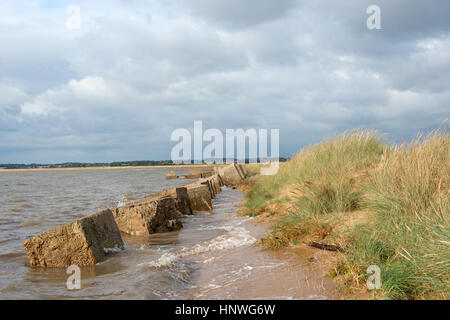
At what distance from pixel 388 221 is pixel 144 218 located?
5431 millimetres

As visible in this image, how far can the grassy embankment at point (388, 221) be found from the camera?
10.2 feet

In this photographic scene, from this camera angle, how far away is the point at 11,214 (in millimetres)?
12070

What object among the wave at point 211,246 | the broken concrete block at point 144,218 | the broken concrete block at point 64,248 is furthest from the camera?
the broken concrete block at point 144,218

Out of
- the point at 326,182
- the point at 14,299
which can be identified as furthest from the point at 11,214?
the point at 326,182

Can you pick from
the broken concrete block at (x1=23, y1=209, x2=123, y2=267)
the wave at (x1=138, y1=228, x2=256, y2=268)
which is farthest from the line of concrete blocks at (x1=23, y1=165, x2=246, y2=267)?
the wave at (x1=138, y1=228, x2=256, y2=268)

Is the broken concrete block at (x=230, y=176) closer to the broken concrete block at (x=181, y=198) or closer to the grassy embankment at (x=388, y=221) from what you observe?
the broken concrete block at (x=181, y=198)

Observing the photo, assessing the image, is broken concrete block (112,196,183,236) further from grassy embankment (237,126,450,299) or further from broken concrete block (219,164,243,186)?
broken concrete block (219,164,243,186)

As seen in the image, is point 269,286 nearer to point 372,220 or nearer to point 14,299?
point 372,220

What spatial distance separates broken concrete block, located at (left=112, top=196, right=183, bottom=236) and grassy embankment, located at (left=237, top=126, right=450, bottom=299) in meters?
2.65

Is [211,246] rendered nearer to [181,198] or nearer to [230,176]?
[181,198]

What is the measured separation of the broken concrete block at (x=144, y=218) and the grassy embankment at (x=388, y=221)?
2646mm

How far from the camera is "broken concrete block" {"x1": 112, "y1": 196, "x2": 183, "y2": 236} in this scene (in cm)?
793

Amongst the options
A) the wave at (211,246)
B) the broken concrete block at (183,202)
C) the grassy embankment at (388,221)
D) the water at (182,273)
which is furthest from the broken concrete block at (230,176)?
the wave at (211,246)

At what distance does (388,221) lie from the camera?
→ 4.39m
